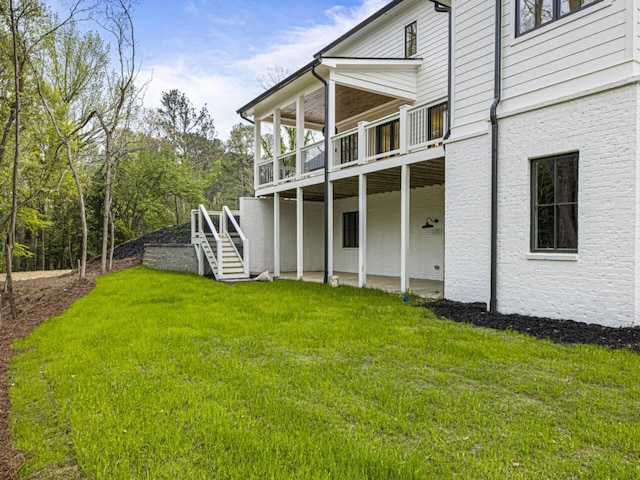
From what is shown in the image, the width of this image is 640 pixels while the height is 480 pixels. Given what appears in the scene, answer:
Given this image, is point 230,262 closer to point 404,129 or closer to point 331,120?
point 331,120

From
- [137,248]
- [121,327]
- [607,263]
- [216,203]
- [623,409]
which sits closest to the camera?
[623,409]

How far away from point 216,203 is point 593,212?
102 feet

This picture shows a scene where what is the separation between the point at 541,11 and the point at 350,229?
29.9ft

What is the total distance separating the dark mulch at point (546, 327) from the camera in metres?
5.12

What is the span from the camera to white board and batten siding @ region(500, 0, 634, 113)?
5.54 meters

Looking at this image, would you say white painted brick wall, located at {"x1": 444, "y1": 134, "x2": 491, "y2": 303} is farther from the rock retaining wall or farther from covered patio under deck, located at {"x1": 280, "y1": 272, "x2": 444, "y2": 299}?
the rock retaining wall

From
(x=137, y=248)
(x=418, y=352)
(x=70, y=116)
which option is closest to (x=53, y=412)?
(x=418, y=352)

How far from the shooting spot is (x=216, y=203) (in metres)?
34.2

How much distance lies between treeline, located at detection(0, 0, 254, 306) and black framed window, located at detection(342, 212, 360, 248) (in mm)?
7699

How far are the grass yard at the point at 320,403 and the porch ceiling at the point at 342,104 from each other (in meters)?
7.84

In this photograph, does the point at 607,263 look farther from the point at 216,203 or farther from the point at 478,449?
the point at 216,203

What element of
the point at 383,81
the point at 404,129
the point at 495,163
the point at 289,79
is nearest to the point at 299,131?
the point at 289,79

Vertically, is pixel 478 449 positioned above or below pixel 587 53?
below

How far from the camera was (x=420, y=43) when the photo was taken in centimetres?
1130
